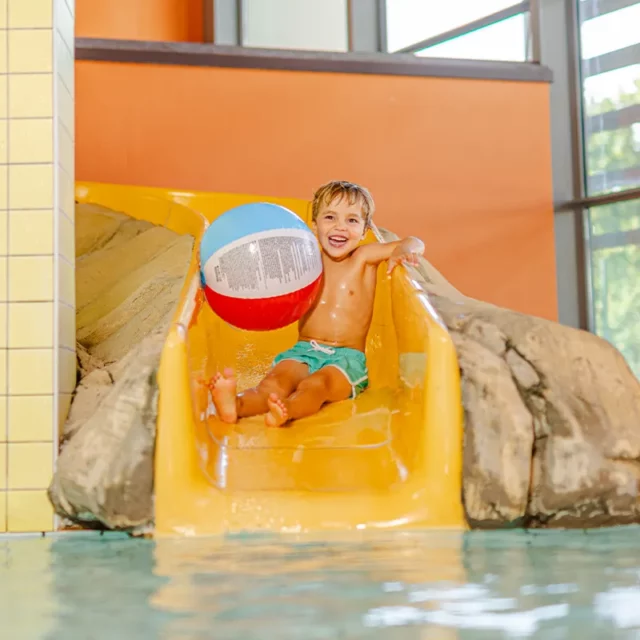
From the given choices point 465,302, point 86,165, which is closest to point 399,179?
point 86,165

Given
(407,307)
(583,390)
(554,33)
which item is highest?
(554,33)

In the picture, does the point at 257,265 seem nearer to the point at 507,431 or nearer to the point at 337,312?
the point at 337,312

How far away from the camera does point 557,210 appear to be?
4852 millimetres

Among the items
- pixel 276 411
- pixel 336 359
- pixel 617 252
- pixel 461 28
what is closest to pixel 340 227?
pixel 336 359

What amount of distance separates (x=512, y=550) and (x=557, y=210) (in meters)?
3.30

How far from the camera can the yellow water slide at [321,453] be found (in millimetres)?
2123

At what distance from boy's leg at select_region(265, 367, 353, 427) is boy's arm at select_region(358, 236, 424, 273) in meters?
0.42

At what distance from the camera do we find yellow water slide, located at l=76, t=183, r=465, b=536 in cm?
212

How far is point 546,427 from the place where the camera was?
229 centimetres

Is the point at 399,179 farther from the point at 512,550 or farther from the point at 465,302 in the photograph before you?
the point at 512,550

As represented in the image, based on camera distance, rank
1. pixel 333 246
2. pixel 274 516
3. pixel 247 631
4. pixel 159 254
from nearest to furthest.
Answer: pixel 247 631, pixel 274 516, pixel 333 246, pixel 159 254

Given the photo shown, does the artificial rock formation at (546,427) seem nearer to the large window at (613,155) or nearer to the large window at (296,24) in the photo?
the large window at (613,155)

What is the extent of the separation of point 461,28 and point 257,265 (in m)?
3.41

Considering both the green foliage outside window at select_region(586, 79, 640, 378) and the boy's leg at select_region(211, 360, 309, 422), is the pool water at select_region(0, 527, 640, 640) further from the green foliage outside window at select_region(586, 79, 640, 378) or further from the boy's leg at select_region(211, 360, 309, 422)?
the green foliage outside window at select_region(586, 79, 640, 378)
